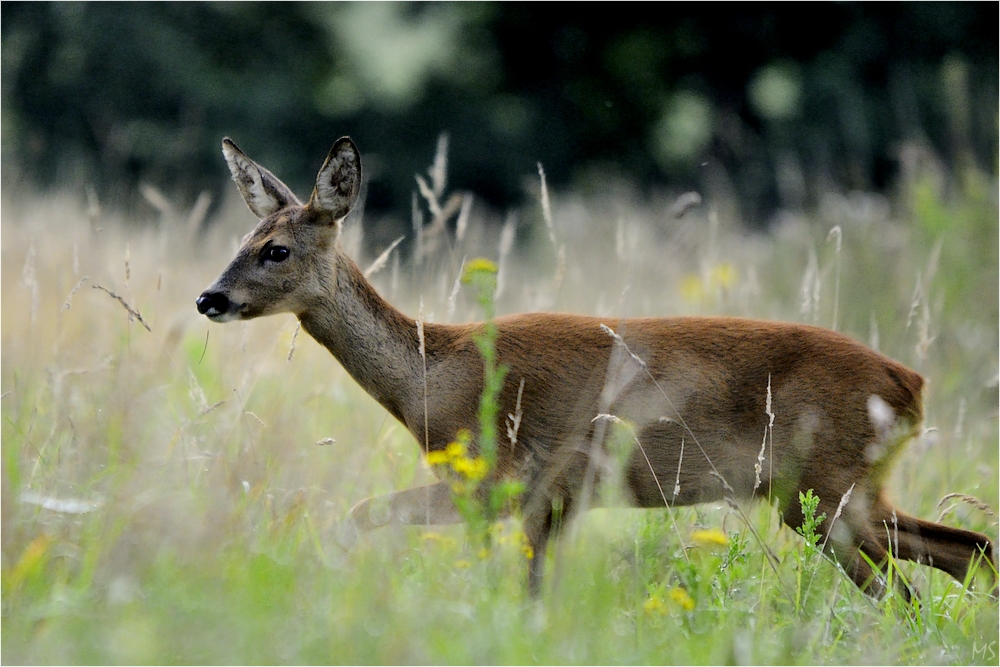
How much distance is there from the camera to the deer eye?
13.7 feet

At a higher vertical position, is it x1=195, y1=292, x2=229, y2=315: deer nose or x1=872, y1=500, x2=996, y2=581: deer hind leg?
x1=195, y1=292, x2=229, y2=315: deer nose

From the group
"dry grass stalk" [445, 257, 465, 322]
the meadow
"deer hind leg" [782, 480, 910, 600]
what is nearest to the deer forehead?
the meadow

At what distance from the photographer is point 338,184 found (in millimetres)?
4301

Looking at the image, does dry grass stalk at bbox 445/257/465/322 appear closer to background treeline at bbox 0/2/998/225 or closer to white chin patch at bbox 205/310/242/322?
white chin patch at bbox 205/310/242/322

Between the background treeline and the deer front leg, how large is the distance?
10255 millimetres

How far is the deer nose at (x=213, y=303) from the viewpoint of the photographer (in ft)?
13.2

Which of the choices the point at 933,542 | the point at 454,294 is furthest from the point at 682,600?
the point at 454,294

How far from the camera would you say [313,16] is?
52.6 feet

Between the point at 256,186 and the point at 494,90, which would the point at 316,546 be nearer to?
the point at 256,186

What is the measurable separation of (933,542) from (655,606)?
132 cm

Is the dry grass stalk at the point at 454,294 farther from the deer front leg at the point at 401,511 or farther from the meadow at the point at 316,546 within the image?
the deer front leg at the point at 401,511

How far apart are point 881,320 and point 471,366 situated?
434cm

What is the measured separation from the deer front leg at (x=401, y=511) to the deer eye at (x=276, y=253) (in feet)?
3.15

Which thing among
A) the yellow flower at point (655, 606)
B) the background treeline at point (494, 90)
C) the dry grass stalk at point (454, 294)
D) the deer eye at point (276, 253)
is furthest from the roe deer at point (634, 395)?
the background treeline at point (494, 90)
